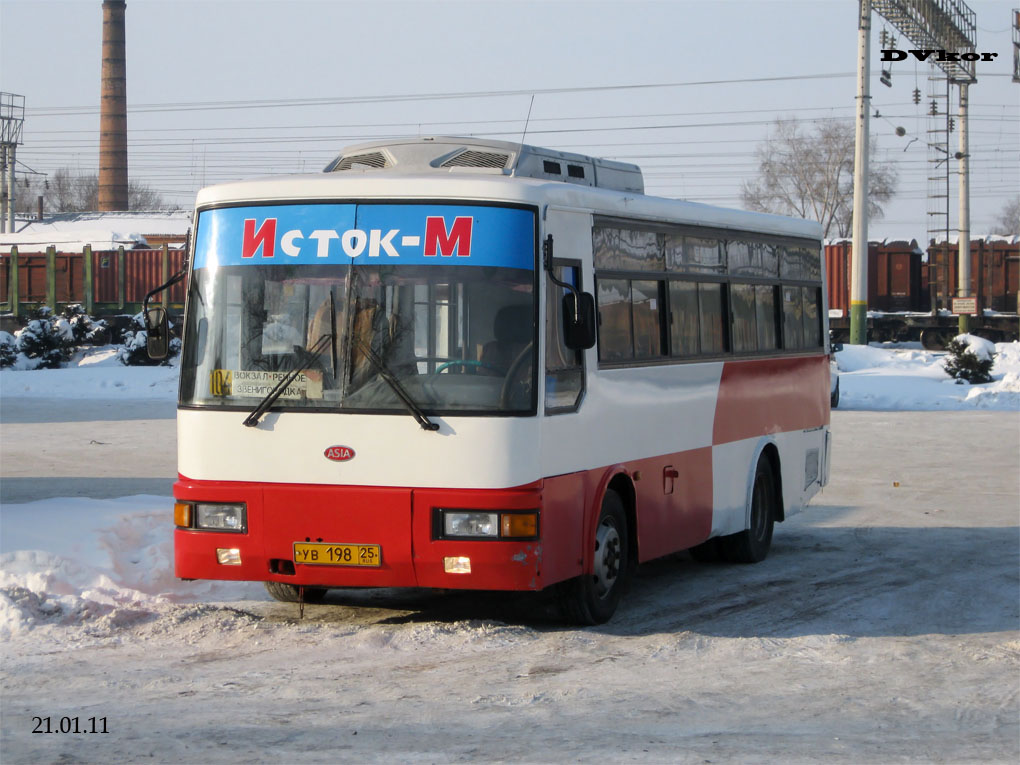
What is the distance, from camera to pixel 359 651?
7801mm

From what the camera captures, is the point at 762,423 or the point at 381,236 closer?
the point at 381,236

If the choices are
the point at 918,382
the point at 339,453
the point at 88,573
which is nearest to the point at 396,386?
the point at 339,453

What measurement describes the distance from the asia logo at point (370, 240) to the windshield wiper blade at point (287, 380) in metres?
0.55

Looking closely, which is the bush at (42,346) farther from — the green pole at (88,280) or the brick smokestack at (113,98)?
the brick smokestack at (113,98)

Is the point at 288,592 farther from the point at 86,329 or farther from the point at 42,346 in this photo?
the point at 86,329

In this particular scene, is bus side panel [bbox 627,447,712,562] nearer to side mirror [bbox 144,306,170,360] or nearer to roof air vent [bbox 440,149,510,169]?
roof air vent [bbox 440,149,510,169]

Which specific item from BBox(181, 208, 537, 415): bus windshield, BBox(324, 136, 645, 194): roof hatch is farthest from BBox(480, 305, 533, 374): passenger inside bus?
BBox(324, 136, 645, 194): roof hatch

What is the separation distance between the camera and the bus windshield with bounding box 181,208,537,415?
7875mm

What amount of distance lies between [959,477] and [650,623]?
32.8 ft

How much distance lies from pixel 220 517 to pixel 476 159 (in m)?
2.96

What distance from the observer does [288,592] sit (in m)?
9.36

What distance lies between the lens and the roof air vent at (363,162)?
377 inches

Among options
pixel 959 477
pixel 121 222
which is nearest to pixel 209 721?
pixel 959 477

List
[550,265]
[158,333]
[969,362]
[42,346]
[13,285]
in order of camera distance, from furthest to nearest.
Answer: [13,285]
[42,346]
[969,362]
[158,333]
[550,265]
